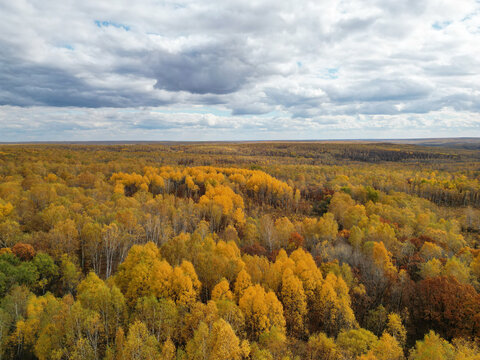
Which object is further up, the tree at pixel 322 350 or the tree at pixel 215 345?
the tree at pixel 215 345

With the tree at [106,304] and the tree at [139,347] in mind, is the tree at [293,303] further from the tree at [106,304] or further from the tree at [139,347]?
the tree at [106,304]

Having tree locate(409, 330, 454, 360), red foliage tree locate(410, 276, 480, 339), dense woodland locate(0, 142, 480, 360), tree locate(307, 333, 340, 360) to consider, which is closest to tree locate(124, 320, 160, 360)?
dense woodland locate(0, 142, 480, 360)

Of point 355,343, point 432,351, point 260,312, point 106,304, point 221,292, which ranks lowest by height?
point 355,343

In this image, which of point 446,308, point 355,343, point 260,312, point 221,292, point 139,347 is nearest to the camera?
point 139,347

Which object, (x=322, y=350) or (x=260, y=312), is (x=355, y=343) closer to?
(x=322, y=350)

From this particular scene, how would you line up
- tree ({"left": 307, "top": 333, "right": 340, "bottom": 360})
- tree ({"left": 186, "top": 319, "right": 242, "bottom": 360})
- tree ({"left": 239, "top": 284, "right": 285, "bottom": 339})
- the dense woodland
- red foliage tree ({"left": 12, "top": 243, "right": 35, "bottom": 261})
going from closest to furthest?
tree ({"left": 186, "top": 319, "right": 242, "bottom": 360})
the dense woodland
tree ({"left": 307, "top": 333, "right": 340, "bottom": 360})
tree ({"left": 239, "top": 284, "right": 285, "bottom": 339})
red foliage tree ({"left": 12, "top": 243, "right": 35, "bottom": 261})

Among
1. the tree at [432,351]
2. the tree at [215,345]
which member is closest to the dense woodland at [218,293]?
the tree at [215,345]

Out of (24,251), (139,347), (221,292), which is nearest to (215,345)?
(139,347)

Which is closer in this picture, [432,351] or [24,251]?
[432,351]

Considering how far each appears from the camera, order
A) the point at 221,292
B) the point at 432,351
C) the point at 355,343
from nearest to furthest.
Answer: the point at 432,351
the point at 355,343
the point at 221,292

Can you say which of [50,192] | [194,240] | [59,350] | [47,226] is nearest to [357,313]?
[194,240]

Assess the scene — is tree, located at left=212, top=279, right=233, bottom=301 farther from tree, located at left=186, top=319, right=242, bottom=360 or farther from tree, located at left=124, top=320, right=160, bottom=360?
tree, located at left=124, top=320, right=160, bottom=360
